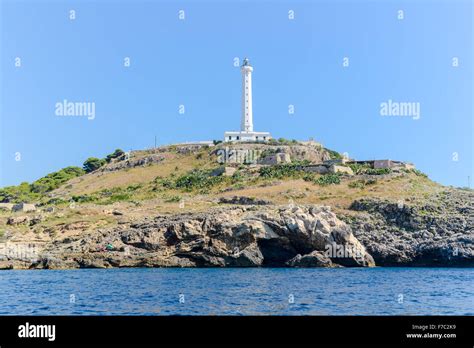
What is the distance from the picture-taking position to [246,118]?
11431 cm

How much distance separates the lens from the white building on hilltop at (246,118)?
364 feet

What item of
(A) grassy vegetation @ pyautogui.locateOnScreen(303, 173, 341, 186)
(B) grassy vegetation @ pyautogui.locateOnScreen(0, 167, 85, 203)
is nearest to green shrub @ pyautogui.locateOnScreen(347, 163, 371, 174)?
(A) grassy vegetation @ pyautogui.locateOnScreen(303, 173, 341, 186)

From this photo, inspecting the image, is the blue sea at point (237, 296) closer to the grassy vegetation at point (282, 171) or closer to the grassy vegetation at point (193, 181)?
the grassy vegetation at point (282, 171)

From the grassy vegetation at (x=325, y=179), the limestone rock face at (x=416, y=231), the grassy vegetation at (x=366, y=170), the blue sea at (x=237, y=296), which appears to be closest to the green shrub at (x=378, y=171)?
the grassy vegetation at (x=366, y=170)

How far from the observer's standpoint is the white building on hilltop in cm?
11094

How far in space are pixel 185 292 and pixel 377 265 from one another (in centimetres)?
3606

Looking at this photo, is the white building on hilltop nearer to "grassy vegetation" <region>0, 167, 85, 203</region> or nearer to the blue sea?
"grassy vegetation" <region>0, 167, 85, 203</region>

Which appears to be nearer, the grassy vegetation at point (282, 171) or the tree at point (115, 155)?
the grassy vegetation at point (282, 171)

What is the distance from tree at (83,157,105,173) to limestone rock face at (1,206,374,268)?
69856 mm

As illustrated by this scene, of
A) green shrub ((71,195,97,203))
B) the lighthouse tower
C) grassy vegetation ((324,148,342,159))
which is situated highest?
the lighthouse tower

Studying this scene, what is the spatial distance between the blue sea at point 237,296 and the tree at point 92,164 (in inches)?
3494

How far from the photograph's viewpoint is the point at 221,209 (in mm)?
66812
